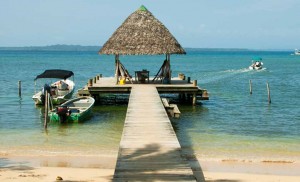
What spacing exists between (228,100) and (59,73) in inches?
475

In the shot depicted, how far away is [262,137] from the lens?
19438 millimetres

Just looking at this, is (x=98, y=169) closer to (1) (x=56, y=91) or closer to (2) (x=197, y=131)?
(2) (x=197, y=131)

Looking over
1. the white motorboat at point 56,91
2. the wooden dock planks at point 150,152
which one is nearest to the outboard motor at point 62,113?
the wooden dock planks at point 150,152

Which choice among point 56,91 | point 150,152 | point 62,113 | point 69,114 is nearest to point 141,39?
point 56,91

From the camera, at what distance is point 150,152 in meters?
11.8

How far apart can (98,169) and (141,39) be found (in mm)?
14198

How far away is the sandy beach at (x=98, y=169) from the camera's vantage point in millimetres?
12914

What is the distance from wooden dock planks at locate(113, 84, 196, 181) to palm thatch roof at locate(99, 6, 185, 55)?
892 cm

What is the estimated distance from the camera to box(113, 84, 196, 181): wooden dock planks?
9992 mm

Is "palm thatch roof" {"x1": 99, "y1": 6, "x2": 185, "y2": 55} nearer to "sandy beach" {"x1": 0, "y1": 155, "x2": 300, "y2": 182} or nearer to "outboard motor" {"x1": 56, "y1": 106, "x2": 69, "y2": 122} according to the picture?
"outboard motor" {"x1": 56, "y1": 106, "x2": 69, "y2": 122}

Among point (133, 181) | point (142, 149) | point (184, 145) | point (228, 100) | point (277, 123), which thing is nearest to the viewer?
point (133, 181)

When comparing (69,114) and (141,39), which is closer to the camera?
(69,114)

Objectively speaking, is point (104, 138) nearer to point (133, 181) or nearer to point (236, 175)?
point (236, 175)

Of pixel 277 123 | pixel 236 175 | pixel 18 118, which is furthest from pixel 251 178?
pixel 18 118
